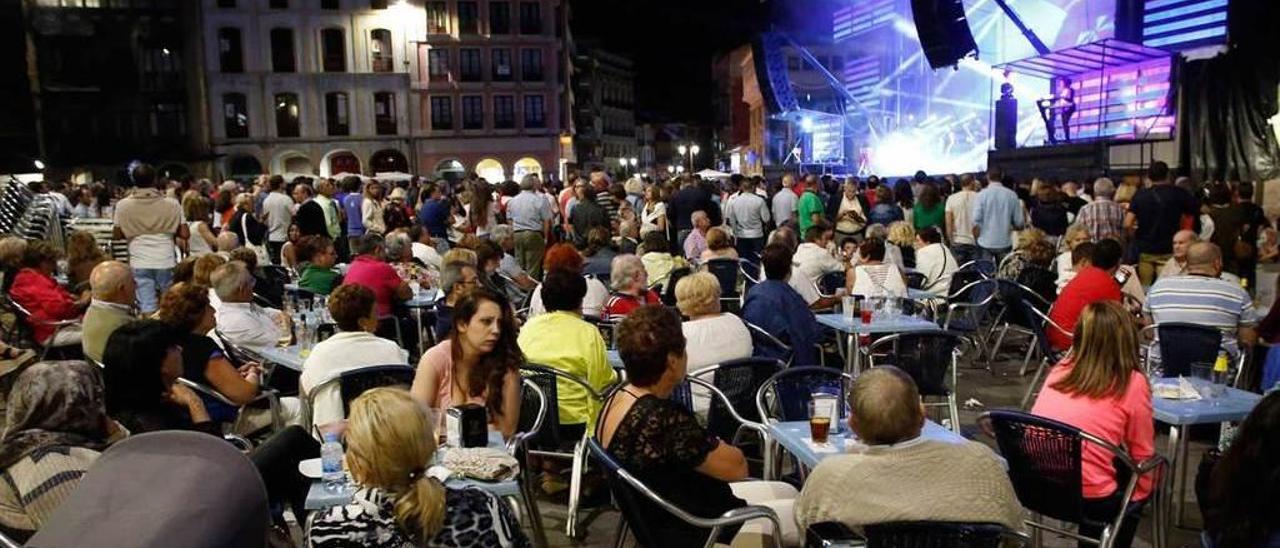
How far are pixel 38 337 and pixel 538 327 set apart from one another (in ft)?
14.3

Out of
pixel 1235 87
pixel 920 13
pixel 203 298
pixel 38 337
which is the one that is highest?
pixel 920 13

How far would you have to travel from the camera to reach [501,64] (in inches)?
1645

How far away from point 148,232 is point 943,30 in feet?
52.7

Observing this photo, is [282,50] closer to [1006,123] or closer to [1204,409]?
[1006,123]

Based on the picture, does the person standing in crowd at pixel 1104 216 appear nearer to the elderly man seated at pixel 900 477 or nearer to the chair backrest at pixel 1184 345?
the chair backrest at pixel 1184 345

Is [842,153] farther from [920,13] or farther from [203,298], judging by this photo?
[203,298]

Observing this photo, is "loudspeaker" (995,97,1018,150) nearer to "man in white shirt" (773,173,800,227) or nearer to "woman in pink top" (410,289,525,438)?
"man in white shirt" (773,173,800,227)

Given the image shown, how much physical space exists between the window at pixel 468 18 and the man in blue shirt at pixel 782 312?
37.6 meters

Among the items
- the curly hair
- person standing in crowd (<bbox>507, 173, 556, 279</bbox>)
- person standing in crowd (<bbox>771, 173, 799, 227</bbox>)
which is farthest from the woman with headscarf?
person standing in crowd (<bbox>771, 173, 799, 227</bbox>)

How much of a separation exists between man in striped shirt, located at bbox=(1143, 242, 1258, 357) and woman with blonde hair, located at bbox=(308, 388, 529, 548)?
454cm

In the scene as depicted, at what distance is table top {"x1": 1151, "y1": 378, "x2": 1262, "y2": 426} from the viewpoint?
385cm

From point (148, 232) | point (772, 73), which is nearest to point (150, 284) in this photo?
point (148, 232)

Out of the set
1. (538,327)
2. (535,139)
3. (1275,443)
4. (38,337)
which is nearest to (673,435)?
(1275,443)

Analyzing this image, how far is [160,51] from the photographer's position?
124 feet
